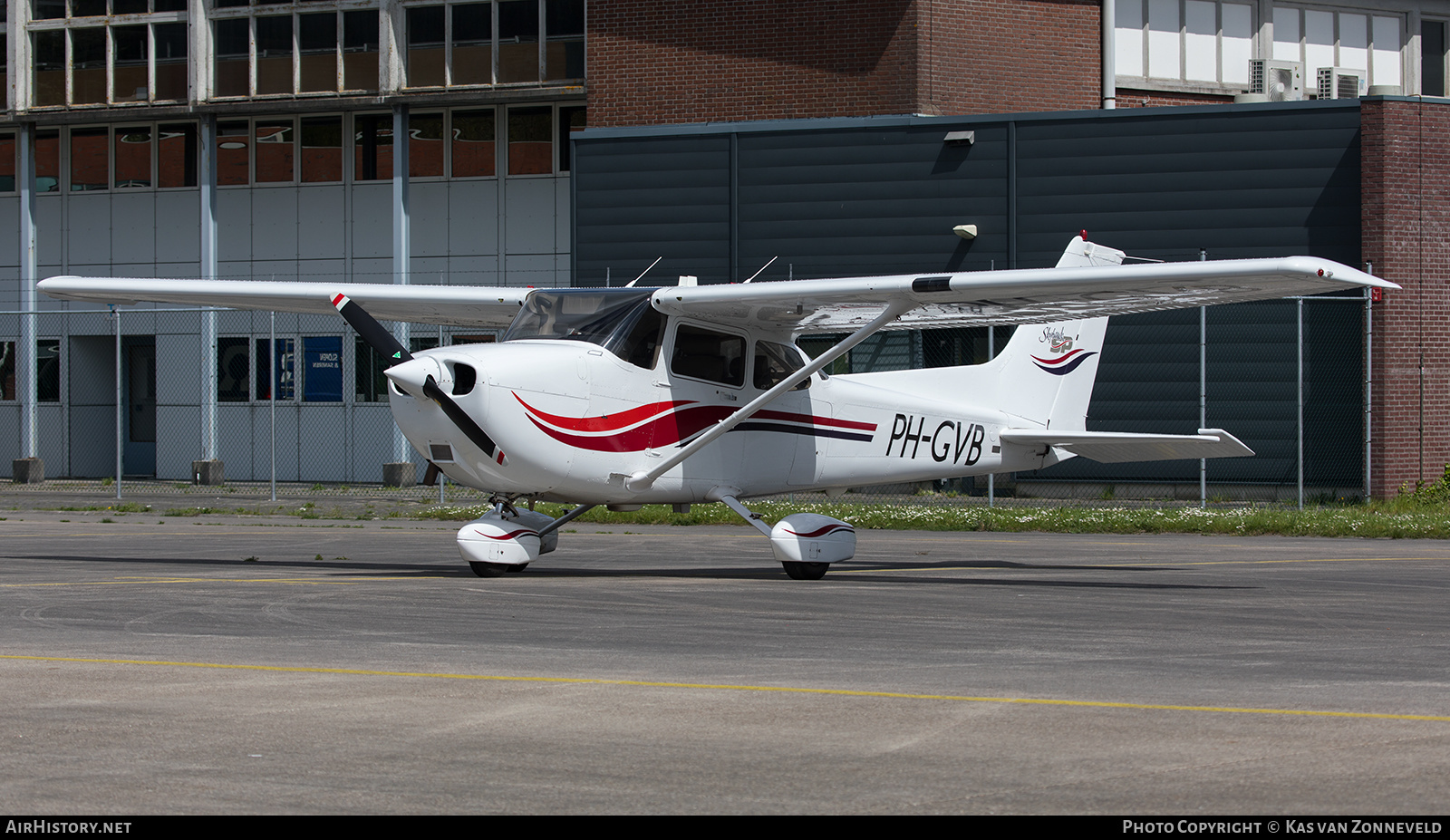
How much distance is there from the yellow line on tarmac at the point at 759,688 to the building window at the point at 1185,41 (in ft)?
73.4

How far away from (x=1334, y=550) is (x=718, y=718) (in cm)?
1148

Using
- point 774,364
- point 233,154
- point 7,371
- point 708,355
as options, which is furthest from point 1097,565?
point 7,371

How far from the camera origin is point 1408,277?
2188cm

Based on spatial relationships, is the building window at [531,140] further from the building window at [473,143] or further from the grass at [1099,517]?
the grass at [1099,517]

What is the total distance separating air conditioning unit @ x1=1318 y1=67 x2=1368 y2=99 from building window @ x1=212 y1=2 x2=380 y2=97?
60.5 ft

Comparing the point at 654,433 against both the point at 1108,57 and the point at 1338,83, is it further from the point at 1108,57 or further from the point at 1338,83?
the point at 1338,83

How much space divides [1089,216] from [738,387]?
12.0 m

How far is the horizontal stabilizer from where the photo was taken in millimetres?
12836

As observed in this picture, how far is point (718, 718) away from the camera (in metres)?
5.87

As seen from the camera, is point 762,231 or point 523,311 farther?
point 762,231

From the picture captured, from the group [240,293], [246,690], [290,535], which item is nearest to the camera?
[246,690]

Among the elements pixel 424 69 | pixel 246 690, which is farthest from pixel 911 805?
pixel 424 69

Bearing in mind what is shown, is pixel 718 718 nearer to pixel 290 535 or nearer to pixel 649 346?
pixel 649 346

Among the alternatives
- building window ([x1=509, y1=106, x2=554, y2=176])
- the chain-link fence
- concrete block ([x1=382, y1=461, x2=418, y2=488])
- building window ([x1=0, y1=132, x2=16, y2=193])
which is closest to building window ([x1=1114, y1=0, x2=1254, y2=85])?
the chain-link fence
